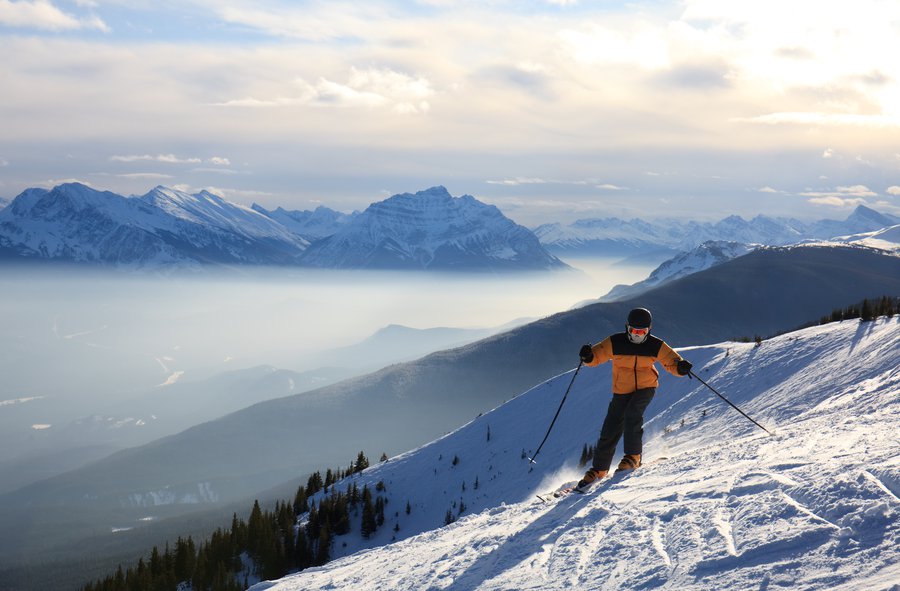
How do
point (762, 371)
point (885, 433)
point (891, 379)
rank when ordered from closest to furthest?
point (885, 433)
point (891, 379)
point (762, 371)

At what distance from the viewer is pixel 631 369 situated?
46.3 feet

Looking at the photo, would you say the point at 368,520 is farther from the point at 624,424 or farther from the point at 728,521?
the point at 728,521

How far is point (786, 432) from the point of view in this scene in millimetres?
15539

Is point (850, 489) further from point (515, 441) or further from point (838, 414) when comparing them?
point (515, 441)

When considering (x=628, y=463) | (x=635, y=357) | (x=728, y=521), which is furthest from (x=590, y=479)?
(x=728, y=521)

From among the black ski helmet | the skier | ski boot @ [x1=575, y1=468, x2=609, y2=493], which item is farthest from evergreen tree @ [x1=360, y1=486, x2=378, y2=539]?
the black ski helmet

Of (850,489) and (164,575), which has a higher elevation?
(850,489)

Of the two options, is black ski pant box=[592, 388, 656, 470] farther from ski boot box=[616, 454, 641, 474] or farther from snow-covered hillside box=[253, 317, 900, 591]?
snow-covered hillside box=[253, 317, 900, 591]

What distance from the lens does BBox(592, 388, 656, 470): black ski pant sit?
14.3m

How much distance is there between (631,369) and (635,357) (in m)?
0.30

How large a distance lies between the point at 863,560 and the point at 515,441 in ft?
114

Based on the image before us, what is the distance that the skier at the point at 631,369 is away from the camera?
540 inches

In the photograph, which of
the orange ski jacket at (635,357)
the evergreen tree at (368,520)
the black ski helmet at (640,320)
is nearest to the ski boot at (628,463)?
the orange ski jacket at (635,357)

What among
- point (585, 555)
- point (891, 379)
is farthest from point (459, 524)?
point (891, 379)
